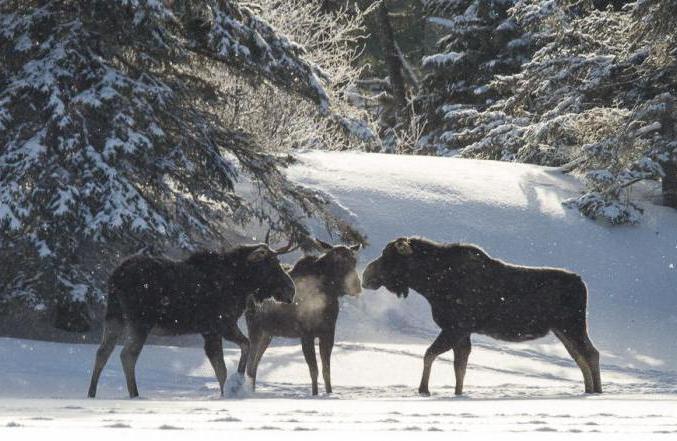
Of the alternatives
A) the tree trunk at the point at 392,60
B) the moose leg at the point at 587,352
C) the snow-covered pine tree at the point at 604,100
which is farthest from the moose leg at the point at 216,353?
the tree trunk at the point at 392,60

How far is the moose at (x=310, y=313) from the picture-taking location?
12.9 m

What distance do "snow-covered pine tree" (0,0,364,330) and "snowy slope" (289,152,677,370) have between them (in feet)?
10.9

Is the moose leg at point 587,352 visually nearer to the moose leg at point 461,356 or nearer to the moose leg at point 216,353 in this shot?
the moose leg at point 461,356

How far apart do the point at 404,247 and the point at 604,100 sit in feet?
39.4

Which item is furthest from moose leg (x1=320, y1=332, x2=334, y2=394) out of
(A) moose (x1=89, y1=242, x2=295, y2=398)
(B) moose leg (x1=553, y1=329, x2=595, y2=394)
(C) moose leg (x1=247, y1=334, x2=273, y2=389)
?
(B) moose leg (x1=553, y1=329, x2=595, y2=394)

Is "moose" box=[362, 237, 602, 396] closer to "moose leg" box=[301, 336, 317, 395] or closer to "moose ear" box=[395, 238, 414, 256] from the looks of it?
"moose ear" box=[395, 238, 414, 256]

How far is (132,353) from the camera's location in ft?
38.7

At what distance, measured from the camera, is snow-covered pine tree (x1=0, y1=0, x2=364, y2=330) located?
15.2 meters

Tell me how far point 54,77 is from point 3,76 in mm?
1087

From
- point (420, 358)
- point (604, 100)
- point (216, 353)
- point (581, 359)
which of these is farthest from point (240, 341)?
point (604, 100)

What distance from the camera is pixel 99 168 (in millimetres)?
15344

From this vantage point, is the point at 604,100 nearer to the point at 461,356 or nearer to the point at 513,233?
the point at 513,233

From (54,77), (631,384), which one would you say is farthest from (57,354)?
(631,384)

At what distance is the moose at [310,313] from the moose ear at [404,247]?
0.56m
